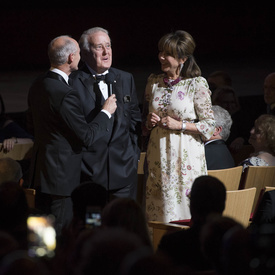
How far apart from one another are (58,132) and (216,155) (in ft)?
4.52

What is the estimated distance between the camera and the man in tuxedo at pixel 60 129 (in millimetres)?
3561

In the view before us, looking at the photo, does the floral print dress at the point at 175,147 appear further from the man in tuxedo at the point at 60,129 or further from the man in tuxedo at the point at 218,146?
the man in tuxedo at the point at 218,146

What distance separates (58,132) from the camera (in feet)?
11.9

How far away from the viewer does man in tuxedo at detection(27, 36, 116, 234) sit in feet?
11.7

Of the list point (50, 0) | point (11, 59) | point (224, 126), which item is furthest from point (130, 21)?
point (224, 126)

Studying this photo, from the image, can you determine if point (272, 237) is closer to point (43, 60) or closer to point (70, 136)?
point (70, 136)

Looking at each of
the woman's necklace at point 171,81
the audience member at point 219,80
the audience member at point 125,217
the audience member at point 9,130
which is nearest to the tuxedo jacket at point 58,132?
the woman's necklace at point 171,81

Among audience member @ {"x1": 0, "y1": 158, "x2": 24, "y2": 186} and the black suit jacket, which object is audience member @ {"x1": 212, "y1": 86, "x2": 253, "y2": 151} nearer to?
audience member @ {"x1": 0, "y1": 158, "x2": 24, "y2": 186}

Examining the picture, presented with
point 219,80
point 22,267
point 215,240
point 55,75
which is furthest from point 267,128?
point 22,267

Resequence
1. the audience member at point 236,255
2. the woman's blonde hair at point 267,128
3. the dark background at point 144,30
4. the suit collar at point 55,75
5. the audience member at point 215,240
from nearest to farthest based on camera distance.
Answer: the audience member at point 236,255 < the audience member at point 215,240 < the suit collar at point 55,75 < the woman's blonde hair at point 267,128 < the dark background at point 144,30

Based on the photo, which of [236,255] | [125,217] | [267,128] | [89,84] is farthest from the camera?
[267,128]

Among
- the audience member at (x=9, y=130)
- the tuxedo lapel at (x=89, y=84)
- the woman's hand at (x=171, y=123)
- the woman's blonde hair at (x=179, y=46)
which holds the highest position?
the woman's blonde hair at (x=179, y=46)

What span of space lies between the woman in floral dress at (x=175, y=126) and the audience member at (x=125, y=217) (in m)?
1.64

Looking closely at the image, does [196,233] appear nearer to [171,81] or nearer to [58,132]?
[58,132]
